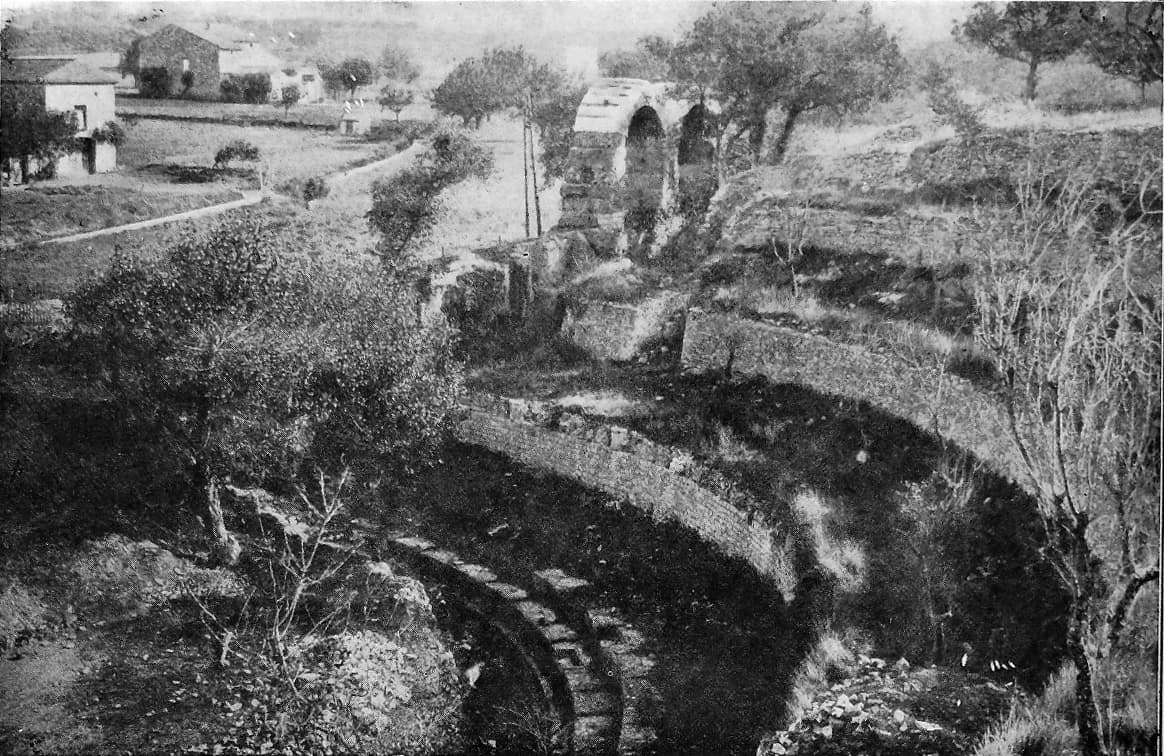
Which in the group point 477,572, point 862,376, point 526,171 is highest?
point 526,171

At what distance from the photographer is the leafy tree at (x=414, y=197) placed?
5.80m

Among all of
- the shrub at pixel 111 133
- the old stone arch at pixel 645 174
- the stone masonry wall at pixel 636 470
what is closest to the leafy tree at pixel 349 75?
the shrub at pixel 111 133

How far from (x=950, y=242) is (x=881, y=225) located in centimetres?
73

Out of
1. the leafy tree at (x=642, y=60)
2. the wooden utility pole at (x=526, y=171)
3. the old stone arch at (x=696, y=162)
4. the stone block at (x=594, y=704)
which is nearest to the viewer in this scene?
the stone block at (x=594, y=704)

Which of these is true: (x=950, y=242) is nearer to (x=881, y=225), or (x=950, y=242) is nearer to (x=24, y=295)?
(x=881, y=225)

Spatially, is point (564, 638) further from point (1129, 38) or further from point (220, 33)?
point (1129, 38)

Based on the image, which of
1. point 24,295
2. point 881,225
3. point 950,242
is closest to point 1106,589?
point 950,242

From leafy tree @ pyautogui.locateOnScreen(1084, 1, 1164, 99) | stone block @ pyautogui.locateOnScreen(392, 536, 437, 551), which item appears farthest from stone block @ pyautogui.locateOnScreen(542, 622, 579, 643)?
leafy tree @ pyautogui.locateOnScreen(1084, 1, 1164, 99)

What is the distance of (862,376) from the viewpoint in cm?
680

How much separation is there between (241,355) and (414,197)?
1.28 meters

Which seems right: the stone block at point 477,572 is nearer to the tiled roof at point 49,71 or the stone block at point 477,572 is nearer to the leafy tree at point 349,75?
the leafy tree at point 349,75

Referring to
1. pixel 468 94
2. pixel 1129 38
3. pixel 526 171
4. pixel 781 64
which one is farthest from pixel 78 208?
pixel 1129 38

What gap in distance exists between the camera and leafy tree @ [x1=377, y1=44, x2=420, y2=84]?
18.4 ft

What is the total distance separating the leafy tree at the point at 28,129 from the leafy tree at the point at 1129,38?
545cm
